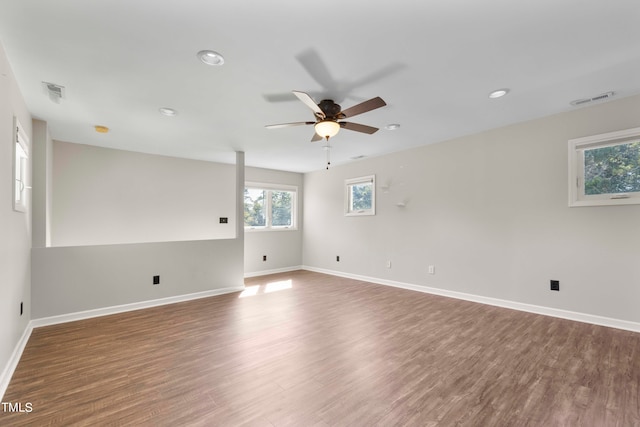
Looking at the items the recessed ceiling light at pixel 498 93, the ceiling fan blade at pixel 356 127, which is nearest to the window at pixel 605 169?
the recessed ceiling light at pixel 498 93

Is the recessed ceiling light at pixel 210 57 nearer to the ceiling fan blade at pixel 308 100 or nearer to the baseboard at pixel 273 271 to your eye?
the ceiling fan blade at pixel 308 100

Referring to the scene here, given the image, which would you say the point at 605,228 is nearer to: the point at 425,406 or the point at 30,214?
the point at 425,406

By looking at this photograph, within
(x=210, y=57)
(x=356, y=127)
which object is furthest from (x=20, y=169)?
(x=356, y=127)

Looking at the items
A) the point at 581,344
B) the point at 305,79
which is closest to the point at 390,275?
the point at 581,344

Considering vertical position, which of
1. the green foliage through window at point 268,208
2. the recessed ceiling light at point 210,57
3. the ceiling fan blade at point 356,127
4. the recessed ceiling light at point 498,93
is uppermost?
the recessed ceiling light at point 498,93

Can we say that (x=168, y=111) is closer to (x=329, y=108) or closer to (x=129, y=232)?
(x=329, y=108)

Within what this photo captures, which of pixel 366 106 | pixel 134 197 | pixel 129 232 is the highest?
pixel 366 106

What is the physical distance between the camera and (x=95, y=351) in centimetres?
261

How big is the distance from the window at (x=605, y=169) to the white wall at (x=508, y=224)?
0.30 feet

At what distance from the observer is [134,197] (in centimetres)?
493

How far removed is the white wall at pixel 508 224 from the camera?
3113 millimetres

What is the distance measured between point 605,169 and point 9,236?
590 cm

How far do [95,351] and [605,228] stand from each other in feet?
17.9

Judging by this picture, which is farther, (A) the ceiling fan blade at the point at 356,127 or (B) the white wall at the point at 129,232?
(B) the white wall at the point at 129,232
